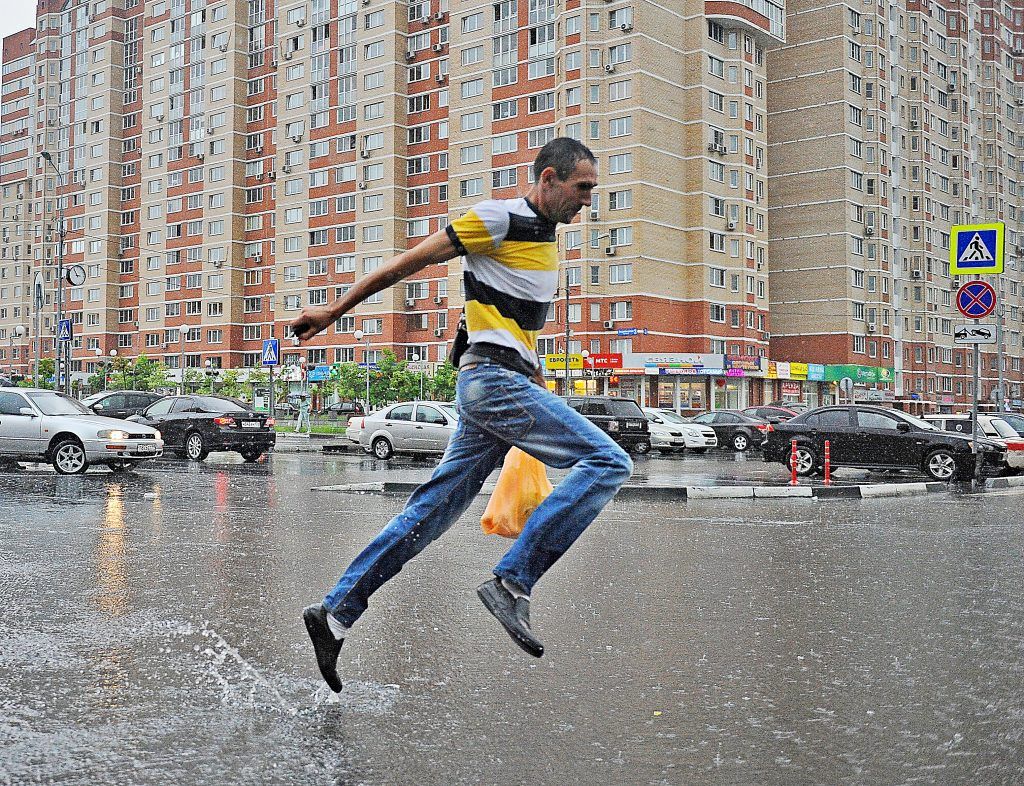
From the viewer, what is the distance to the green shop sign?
72750 millimetres

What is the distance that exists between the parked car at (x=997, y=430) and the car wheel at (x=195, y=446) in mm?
17074

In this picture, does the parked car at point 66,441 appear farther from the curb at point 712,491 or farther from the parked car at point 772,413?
the parked car at point 772,413

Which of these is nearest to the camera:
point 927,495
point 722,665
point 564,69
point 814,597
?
point 722,665

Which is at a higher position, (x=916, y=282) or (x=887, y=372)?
(x=916, y=282)

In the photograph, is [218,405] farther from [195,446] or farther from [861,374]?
[861,374]

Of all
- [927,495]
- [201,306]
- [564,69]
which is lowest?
[927,495]

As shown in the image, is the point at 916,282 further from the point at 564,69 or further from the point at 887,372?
the point at 564,69

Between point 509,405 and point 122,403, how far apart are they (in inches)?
1077

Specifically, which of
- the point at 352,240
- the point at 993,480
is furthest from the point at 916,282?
the point at 993,480

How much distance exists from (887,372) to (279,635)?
255ft

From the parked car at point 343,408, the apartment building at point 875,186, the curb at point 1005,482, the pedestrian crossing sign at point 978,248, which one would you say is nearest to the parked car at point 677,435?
the curb at point 1005,482

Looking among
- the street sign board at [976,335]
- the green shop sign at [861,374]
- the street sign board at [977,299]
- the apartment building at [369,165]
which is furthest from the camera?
the green shop sign at [861,374]

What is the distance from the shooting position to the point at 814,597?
21.8 ft

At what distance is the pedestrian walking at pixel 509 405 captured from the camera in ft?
13.0
